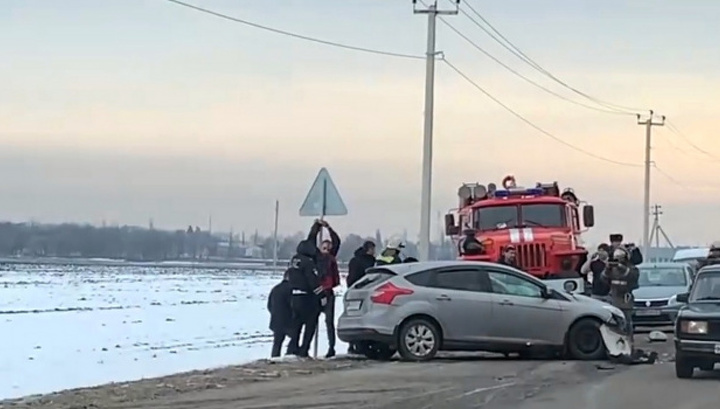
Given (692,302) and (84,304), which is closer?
(692,302)

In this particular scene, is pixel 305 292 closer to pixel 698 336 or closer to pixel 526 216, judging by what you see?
pixel 698 336

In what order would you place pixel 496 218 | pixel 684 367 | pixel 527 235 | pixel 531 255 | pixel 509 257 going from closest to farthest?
1. pixel 684 367
2. pixel 509 257
3. pixel 531 255
4. pixel 527 235
5. pixel 496 218

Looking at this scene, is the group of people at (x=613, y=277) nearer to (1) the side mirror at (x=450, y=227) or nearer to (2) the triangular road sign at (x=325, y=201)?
Answer: (1) the side mirror at (x=450, y=227)

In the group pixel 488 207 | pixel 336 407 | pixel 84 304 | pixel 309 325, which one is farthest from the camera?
pixel 84 304

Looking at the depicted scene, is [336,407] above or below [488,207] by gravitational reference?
below

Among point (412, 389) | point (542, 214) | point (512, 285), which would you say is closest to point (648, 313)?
point (542, 214)

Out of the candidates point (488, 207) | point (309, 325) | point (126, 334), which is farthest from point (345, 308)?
point (126, 334)

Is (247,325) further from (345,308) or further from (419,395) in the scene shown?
(419,395)

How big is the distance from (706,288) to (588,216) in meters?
9.30

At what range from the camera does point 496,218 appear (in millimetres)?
27875

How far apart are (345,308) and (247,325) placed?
15990 millimetres

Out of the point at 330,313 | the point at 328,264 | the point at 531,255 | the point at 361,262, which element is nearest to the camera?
the point at 328,264

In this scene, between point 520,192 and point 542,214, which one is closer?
point 542,214

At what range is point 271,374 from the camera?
1773cm
